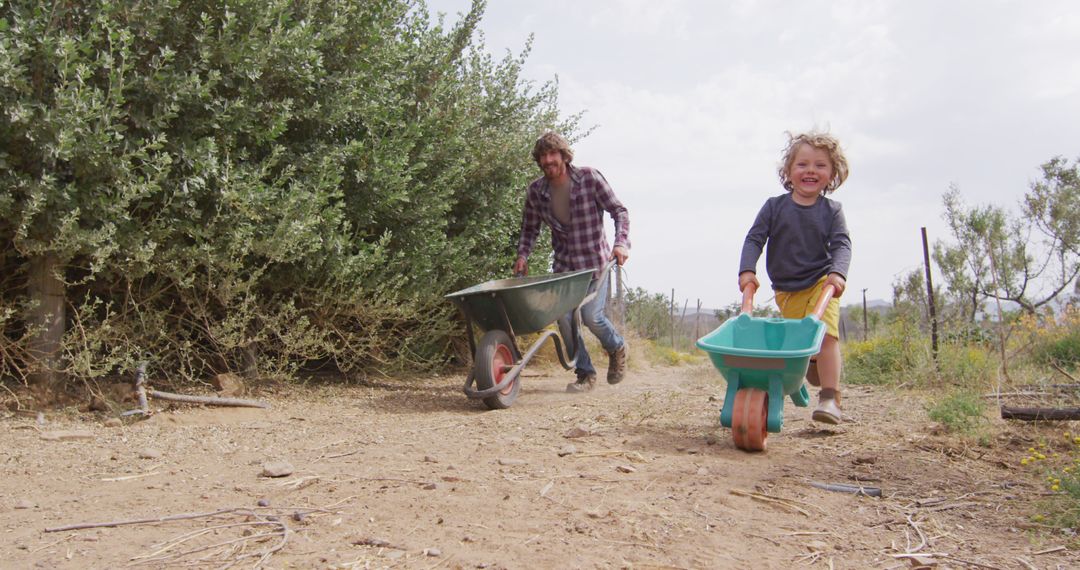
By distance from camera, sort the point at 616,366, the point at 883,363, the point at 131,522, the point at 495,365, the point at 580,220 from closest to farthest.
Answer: the point at 131,522 < the point at 495,365 < the point at 580,220 < the point at 616,366 < the point at 883,363

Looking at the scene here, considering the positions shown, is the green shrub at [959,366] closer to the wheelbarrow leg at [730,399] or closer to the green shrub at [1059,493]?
the green shrub at [1059,493]

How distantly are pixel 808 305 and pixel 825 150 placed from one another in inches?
28.4

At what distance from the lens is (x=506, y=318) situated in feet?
14.0

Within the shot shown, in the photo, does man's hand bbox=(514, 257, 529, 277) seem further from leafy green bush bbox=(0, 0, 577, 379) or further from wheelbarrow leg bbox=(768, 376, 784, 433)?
wheelbarrow leg bbox=(768, 376, 784, 433)

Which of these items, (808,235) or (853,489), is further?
(808,235)

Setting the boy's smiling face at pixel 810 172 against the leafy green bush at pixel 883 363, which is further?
the leafy green bush at pixel 883 363

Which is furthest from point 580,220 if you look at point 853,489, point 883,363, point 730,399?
point 883,363

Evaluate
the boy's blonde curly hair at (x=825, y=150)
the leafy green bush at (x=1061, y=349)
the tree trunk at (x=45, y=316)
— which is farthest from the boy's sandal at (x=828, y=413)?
the leafy green bush at (x=1061, y=349)

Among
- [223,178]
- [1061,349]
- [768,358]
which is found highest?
[223,178]

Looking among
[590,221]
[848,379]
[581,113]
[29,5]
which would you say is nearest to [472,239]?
[590,221]

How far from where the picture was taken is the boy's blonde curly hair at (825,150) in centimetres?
337

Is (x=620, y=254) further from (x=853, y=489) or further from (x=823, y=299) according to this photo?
(x=853, y=489)

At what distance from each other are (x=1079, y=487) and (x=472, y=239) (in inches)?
152

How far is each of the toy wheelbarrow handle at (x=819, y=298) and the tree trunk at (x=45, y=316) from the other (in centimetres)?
326
